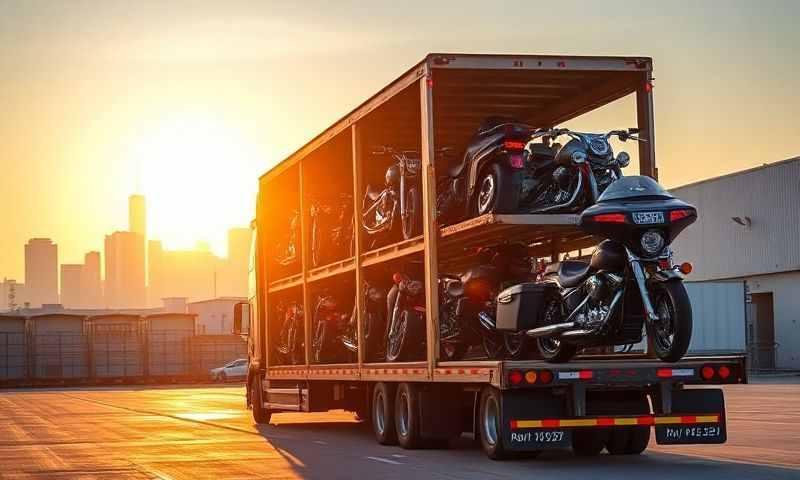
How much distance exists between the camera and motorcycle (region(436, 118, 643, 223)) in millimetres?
14438

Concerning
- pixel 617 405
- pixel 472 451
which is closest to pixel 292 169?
pixel 472 451

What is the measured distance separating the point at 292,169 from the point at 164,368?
189 feet

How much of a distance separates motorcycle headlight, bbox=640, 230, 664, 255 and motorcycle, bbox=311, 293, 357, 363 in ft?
27.9

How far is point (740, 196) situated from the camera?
208 ft

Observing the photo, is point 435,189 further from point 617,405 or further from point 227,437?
point 227,437

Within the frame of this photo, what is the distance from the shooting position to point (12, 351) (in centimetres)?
7469

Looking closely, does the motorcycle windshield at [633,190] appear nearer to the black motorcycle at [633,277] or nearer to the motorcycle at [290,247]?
the black motorcycle at [633,277]

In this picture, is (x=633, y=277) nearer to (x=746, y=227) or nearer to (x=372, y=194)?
(x=372, y=194)

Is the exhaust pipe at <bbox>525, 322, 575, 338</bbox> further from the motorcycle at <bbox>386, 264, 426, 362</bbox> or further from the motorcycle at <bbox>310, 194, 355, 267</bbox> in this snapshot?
the motorcycle at <bbox>310, 194, 355, 267</bbox>

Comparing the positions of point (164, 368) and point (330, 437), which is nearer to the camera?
point (330, 437)

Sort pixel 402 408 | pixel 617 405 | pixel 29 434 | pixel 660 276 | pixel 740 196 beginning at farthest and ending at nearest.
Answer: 1. pixel 740 196
2. pixel 29 434
3. pixel 402 408
4. pixel 617 405
5. pixel 660 276

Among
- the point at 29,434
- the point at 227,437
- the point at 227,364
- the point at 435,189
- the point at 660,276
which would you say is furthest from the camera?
the point at 227,364

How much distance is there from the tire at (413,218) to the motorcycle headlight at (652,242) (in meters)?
4.36

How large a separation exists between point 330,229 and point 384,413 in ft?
15.2
